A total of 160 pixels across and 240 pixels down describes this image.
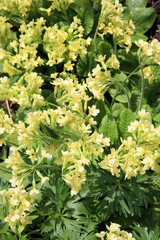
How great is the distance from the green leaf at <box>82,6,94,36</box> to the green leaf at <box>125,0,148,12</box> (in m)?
0.56

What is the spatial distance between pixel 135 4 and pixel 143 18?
0.23m

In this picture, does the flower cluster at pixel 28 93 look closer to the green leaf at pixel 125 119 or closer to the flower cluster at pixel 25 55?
the flower cluster at pixel 25 55

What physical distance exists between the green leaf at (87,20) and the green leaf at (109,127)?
1078 millimetres

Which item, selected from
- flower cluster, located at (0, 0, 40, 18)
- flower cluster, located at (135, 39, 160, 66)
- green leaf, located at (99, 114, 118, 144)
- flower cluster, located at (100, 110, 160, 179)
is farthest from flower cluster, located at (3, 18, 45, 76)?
flower cluster, located at (100, 110, 160, 179)

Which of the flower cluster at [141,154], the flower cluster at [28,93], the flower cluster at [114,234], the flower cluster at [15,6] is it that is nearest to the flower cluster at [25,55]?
the flower cluster at [15,6]

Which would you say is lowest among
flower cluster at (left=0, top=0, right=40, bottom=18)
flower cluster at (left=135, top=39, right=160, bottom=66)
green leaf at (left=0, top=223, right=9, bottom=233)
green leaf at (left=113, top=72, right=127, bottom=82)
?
green leaf at (left=0, top=223, right=9, bottom=233)

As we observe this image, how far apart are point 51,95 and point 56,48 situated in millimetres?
417

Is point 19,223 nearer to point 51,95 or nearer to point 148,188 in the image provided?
point 148,188

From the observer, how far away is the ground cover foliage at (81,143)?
1.78 metres

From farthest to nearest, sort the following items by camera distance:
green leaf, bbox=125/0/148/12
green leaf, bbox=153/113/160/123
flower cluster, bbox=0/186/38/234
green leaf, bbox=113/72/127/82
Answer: green leaf, bbox=125/0/148/12
green leaf, bbox=113/72/127/82
green leaf, bbox=153/113/160/123
flower cluster, bbox=0/186/38/234

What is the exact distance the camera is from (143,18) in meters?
3.03

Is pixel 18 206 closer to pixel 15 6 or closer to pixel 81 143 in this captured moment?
pixel 81 143

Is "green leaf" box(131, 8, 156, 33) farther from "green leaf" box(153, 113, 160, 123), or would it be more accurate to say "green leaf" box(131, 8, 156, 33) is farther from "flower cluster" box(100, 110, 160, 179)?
"flower cluster" box(100, 110, 160, 179)

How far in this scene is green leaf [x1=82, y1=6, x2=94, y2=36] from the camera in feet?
9.27
